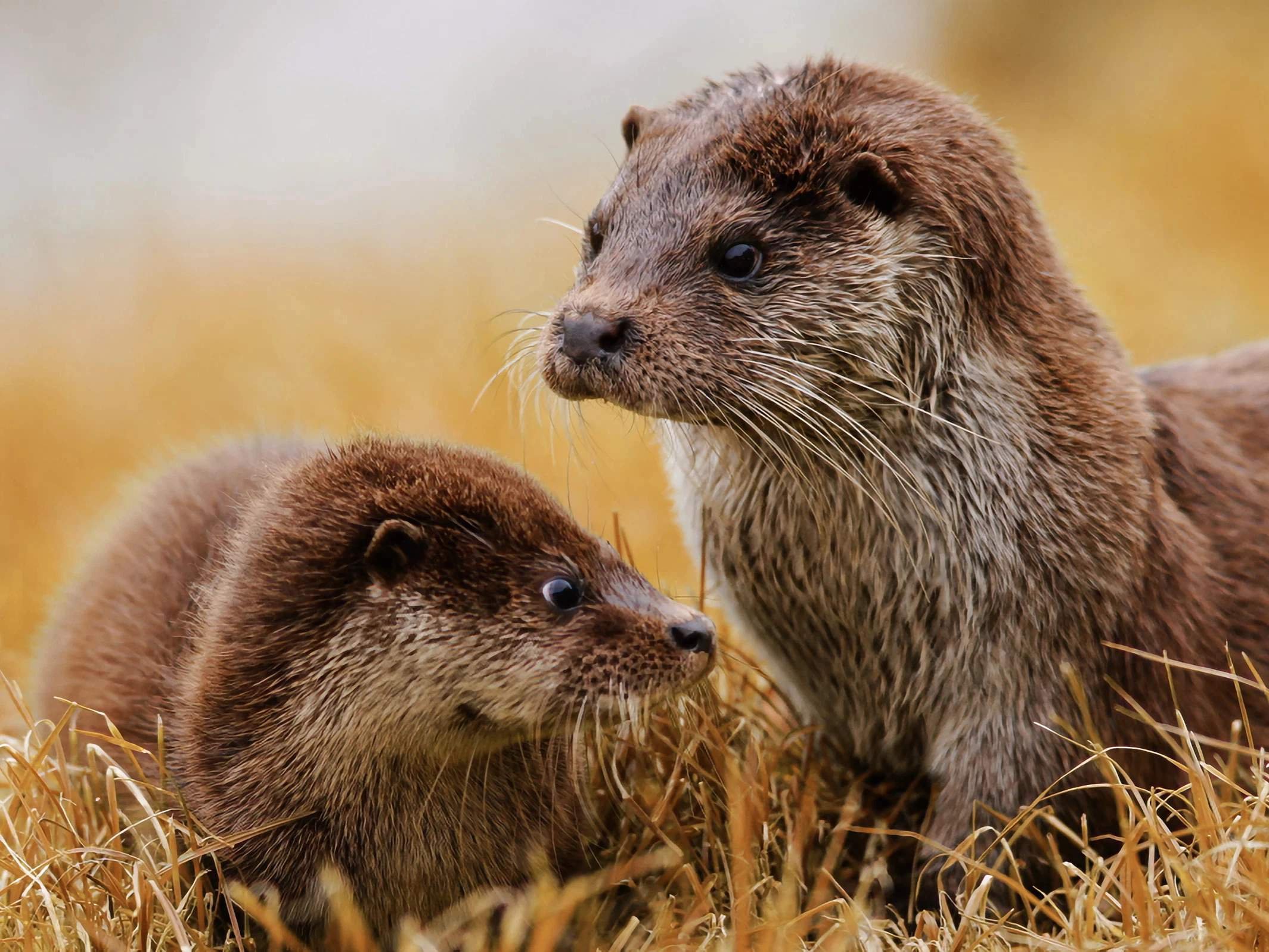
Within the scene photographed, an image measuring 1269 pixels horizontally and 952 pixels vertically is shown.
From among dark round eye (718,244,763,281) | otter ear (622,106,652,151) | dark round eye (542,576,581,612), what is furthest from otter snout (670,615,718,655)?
otter ear (622,106,652,151)

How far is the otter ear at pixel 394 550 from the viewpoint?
2.59 metres

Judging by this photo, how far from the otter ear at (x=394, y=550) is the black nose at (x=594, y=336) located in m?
0.49

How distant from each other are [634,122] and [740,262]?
0.61 meters

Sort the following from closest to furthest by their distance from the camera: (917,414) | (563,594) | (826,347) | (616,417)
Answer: (563,594) → (826,347) → (917,414) → (616,417)

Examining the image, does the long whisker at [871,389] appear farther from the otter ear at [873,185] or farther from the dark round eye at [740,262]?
the otter ear at [873,185]

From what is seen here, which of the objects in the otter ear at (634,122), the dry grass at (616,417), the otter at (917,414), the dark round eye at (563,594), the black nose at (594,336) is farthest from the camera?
the otter ear at (634,122)

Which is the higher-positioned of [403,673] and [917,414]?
[917,414]

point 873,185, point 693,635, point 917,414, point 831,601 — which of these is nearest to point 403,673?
point 693,635

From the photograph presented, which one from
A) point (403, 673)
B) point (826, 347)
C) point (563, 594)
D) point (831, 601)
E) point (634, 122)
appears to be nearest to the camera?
point (403, 673)

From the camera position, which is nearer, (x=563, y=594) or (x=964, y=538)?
(x=563, y=594)

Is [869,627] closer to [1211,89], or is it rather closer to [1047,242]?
[1047,242]

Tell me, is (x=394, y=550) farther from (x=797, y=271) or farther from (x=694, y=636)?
(x=797, y=271)

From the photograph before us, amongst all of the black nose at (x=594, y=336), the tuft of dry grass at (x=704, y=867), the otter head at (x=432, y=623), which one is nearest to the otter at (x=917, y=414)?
the black nose at (x=594, y=336)

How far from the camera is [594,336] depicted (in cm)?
279
